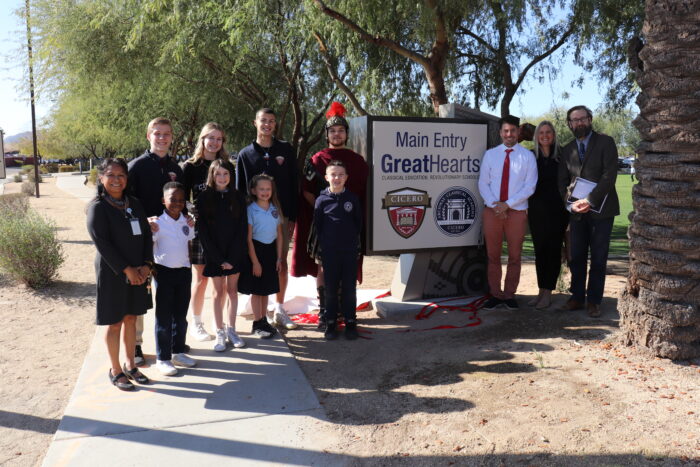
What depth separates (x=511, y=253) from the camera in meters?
6.47

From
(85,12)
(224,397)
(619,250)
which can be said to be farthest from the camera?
(85,12)

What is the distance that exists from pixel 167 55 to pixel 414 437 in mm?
11323

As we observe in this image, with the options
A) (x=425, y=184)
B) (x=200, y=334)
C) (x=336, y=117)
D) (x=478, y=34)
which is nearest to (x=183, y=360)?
(x=200, y=334)

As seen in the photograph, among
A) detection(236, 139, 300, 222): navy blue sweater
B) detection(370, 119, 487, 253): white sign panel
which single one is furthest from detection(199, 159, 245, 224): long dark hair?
detection(370, 119, 487, 253): white sign panel

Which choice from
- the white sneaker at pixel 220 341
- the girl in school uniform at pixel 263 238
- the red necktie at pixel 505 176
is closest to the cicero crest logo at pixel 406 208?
the red necktie at pixel 505 176

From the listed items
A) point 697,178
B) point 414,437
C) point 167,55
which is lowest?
point 414,437

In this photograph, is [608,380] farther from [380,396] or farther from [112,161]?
[112,161]

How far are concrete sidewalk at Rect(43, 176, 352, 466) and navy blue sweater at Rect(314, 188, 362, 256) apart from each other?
1.15 meters

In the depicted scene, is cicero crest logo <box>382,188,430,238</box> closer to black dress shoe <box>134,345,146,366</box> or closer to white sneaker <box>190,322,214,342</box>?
white sneaker <box>190,322,214,342</box>

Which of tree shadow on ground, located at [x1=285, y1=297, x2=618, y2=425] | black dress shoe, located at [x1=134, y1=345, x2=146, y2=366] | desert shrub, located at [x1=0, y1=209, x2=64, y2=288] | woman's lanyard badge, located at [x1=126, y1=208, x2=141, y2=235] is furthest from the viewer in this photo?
desert shrub, located at [x1=0, y1=209, x2=64, y2=288]

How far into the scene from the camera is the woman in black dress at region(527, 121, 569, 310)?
6.35 meters

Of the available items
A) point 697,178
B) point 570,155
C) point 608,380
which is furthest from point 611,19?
point 608,380

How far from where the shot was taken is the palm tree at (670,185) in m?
4.44

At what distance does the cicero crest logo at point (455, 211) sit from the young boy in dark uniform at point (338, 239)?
148 cm
